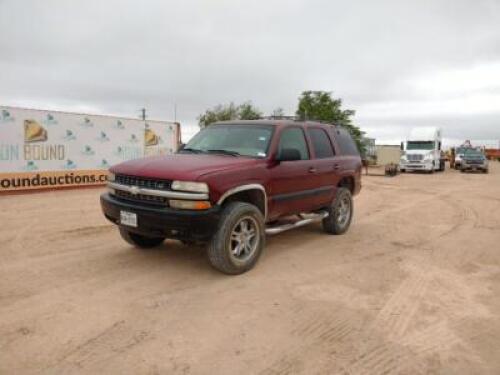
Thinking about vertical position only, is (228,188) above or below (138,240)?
above

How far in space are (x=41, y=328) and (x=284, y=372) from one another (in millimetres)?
2113

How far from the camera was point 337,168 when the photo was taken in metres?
7.12

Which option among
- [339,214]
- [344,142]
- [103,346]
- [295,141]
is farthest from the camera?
[344,142]

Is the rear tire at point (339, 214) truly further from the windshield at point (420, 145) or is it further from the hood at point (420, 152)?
the windshield at point (420, 145)

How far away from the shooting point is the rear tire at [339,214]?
7188 millimetres

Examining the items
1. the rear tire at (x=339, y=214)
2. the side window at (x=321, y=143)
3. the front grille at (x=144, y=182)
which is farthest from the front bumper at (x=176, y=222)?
the rear tire at (x=339, y=214)

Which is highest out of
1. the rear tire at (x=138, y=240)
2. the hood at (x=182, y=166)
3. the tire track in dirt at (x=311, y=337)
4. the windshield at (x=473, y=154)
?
the windshield at (x=473, y=154)

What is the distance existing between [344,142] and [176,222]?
167 inches

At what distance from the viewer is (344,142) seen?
25.2 ft

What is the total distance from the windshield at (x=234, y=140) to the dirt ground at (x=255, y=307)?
149cm

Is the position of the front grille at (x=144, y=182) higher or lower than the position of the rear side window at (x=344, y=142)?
lower

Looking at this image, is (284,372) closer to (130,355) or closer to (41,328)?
(130,355)

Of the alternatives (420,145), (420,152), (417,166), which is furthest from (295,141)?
(420,145)

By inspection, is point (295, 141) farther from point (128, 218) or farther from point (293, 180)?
point (128, 218)
